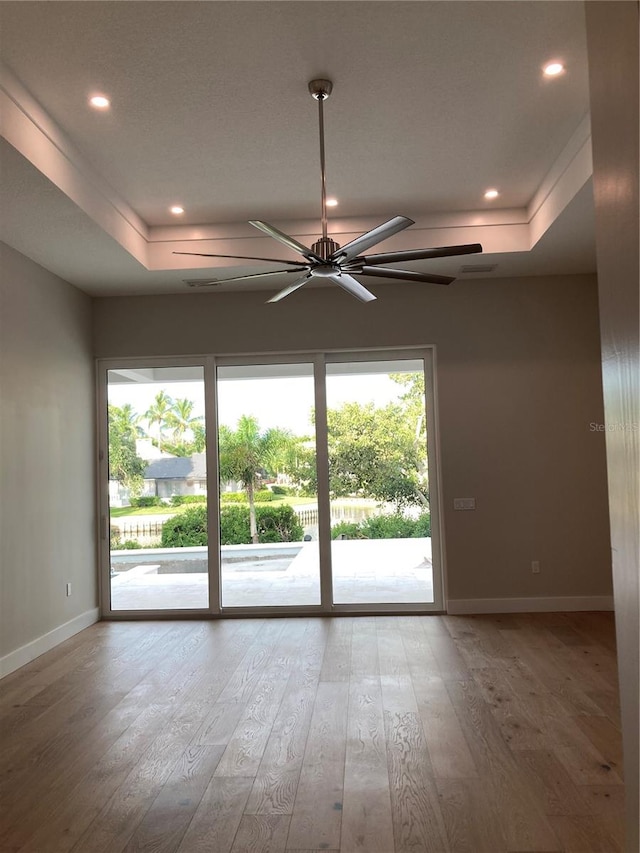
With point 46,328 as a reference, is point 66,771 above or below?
below

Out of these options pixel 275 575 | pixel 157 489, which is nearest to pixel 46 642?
pixel 157 489

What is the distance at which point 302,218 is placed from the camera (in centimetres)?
561

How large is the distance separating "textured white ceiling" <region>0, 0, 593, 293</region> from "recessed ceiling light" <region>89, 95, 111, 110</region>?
64mm

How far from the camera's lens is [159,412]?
6.58m

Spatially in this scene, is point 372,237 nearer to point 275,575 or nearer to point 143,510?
point 275,575

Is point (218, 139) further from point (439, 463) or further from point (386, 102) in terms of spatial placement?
point (439, 463)

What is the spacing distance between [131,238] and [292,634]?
11.3ft

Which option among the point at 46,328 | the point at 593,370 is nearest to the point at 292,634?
the point at 46,328

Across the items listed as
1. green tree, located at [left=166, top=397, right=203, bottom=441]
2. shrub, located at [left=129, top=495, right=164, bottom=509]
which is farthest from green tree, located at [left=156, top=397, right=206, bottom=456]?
shrub, located at [left=129, top=495, right=164, bottom=509]

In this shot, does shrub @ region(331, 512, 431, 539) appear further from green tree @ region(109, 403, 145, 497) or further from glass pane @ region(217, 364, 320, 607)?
green tree @ region(109, 403, 145, 497)

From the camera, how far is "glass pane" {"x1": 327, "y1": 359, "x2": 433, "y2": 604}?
6.36 metres

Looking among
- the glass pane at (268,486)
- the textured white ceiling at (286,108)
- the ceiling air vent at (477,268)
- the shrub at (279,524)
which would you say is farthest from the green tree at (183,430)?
the ceiling air vent at (477,268)

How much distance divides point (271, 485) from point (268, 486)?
32mm

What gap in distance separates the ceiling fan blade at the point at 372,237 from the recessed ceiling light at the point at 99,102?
1.54m
